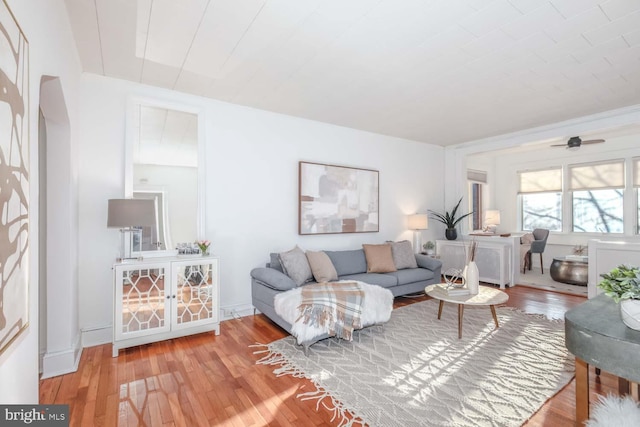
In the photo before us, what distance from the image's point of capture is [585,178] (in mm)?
6406

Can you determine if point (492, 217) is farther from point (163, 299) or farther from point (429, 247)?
point (163, 299)

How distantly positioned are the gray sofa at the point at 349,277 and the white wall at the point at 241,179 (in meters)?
0.32

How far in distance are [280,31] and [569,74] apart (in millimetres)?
2857

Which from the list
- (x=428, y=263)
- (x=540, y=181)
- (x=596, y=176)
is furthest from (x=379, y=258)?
(x=596, y=176)

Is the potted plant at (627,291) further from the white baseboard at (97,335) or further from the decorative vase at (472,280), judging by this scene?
the white baseboard at (97,335)

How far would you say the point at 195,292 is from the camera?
10.3 ft

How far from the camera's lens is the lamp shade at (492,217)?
7.36m

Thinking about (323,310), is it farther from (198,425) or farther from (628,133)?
(628,133)

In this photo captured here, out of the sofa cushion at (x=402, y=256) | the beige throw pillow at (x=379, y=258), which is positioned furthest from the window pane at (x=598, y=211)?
the beige throw pillow at (x=379, y=258)

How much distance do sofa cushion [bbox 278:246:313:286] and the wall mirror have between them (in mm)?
1024


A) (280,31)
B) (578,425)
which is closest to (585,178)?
(578,425)

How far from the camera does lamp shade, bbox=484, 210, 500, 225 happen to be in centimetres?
736

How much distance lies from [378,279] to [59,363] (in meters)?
3.27

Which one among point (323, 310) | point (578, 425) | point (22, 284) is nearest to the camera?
point (22, 284)
